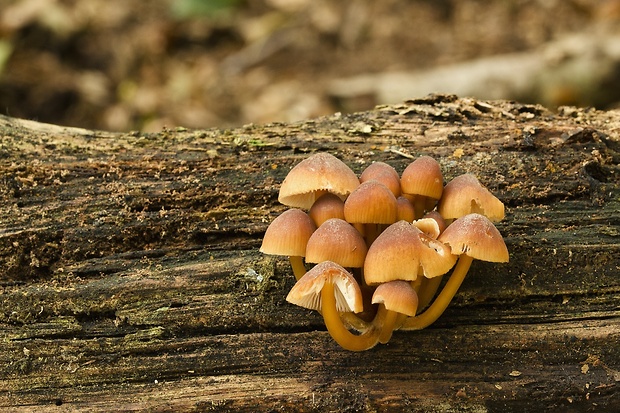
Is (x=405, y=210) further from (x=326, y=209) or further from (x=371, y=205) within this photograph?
(x=326, y=209)

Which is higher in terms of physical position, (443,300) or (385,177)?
(385,177)

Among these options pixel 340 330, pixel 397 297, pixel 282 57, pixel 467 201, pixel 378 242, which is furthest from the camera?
pixel 282 57

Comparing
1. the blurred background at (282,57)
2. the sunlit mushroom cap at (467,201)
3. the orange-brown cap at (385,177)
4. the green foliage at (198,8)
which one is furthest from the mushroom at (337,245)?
the green foliage at (198,8)

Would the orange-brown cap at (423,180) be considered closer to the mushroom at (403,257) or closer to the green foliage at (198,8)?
the mushroom at (403,257)

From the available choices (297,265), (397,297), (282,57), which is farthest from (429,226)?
(282,57)

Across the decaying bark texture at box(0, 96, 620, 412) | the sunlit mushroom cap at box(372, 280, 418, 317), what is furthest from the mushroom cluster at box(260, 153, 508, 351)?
the decaying bark texture at box(0, 96, 620, 412)

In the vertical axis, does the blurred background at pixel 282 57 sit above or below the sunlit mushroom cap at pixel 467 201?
above

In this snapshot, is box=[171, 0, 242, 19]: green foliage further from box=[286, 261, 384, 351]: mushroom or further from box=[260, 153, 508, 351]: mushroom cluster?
box=[286, 261, 384, 351]: mushroom

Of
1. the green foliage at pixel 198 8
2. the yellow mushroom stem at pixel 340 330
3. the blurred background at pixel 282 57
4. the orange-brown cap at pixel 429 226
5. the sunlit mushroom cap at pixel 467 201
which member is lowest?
the yellow mushroom stem at pixel 340 330
